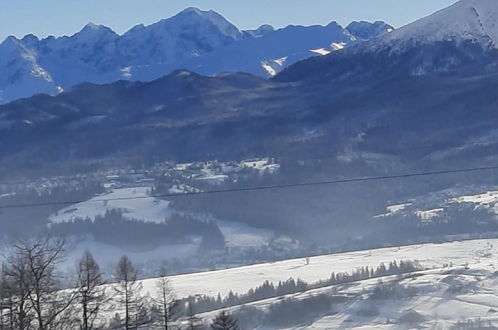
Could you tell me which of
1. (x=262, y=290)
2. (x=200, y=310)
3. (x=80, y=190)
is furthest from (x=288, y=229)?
(x=200, y=310)

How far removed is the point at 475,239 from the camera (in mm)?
119000

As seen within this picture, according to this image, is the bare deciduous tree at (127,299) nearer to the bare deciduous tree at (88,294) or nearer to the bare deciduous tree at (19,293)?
the bare deciduous tree at (88,294)

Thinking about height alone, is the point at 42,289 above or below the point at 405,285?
above

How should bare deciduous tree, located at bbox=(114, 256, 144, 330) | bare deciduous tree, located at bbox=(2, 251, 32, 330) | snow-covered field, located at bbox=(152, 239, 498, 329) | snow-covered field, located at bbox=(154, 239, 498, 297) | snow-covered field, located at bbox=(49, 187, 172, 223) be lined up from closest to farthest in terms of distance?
bare deciduous tree, located at bbox=(2, 251, 32, 330) → bare deciduous tree, located at bbox=(114, 256, 144, 330) → snow-covered field, located at bbox=(152, 239, 498, 329) → snow-covered field, located at bbox=(154, 239, 498, 297) → snow-covered field, located at bbox=(49, 187, 172, 223)

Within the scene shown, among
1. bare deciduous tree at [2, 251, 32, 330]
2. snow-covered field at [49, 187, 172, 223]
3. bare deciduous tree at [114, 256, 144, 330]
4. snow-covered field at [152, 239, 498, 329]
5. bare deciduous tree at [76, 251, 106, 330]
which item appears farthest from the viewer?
snow-covered field at [49, 187, 172, 223]

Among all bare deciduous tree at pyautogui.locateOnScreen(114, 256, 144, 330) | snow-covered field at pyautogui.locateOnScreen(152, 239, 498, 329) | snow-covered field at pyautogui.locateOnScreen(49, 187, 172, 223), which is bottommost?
snow-covered field at pyautogui.locateOnScreen(152, 239, 498, 329)

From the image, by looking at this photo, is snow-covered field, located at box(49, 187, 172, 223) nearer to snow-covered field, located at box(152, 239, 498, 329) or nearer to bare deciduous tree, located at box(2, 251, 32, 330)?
snow-covered field, located at box(152, 239, 498, 329)

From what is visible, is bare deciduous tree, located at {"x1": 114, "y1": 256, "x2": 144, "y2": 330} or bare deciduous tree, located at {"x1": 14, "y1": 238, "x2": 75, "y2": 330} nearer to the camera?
bare deciduous tree, located at {"x1": 14, "y1": 238, "x2": 75, "y2": 330}

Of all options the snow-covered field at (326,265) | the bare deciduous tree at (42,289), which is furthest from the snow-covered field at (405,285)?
the bare deciduous tree at (42,289)

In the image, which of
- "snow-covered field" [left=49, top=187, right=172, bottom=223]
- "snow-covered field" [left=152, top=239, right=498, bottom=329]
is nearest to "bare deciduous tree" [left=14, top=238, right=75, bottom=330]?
"snow-covered field" [left=152, top=239, right=498, bottom=329]

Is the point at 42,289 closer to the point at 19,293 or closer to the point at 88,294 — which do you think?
the point at 19,293

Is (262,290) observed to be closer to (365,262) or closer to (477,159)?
(365,262)

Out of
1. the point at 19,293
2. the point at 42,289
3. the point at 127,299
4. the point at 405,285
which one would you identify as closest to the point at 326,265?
the point at 405,285

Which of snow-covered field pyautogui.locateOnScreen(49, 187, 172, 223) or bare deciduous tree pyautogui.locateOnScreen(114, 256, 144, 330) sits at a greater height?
snow-covered field pyautogui.locateOnScreen(49, 187, 172, 223)
